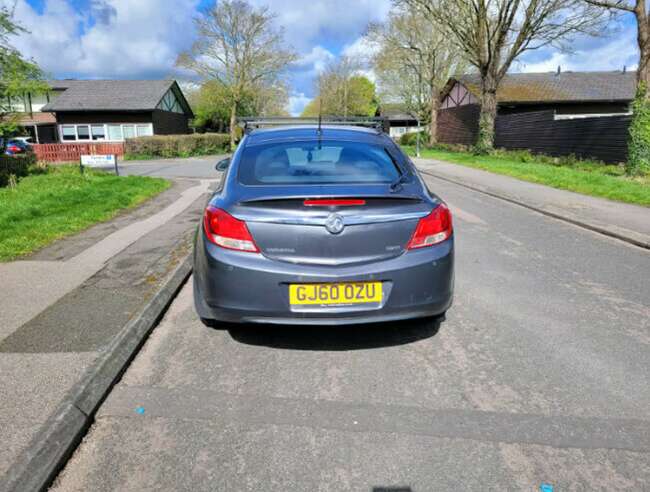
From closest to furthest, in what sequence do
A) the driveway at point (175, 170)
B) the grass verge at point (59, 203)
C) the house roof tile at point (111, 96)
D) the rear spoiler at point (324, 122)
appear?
the rear spoiler at point (324, 122) < the grass verge at point (59, 203) < the driveway at point (175, 170) < the house roof tile at point (111, 96)

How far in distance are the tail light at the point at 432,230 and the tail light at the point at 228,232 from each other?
3.49 feet

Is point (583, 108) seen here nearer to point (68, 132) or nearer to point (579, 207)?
point (579, 207)

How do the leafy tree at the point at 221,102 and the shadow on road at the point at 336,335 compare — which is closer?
the shadow on road at the point at 336,335

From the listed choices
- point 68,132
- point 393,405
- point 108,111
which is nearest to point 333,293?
point 393,405

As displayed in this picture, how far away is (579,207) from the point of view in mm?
9984

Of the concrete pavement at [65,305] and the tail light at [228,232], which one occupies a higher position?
the tail light at [228,232]

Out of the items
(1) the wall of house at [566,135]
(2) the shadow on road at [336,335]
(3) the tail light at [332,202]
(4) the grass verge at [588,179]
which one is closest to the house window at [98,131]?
(1) the wall of house at [566,135]

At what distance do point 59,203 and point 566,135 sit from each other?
740 inches

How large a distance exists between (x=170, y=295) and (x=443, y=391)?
9.24 ft

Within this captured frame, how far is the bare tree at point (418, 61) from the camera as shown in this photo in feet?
121

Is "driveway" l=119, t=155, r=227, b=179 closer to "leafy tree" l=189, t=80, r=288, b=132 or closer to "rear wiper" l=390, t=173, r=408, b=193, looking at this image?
"rear wiper" l=390, t=173, r=408, b=193

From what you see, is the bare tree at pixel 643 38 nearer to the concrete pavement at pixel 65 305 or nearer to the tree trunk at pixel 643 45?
the tree trunk at pixel 643 45

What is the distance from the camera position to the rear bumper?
316 cm

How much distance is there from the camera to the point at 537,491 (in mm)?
2211
